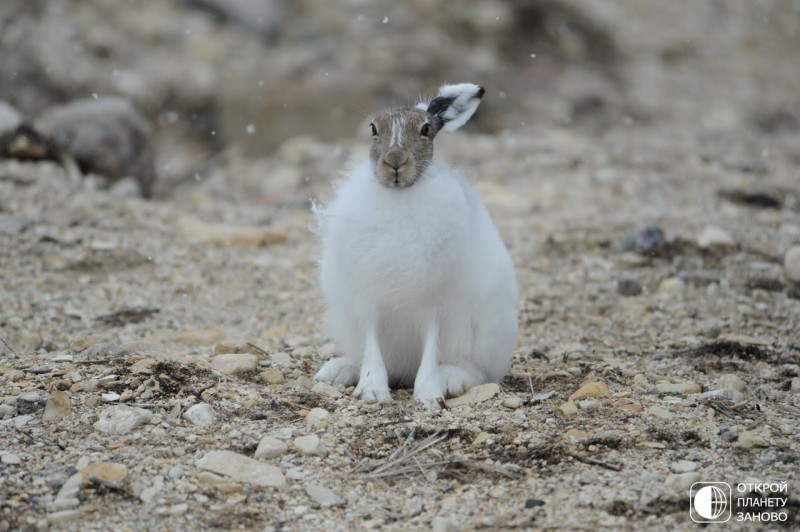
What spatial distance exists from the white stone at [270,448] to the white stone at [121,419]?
0.54m

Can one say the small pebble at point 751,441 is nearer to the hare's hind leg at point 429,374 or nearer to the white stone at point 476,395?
the white stone at point 476,395

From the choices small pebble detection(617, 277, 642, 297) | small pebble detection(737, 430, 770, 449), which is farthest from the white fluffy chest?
small pebble detection(617, 277, 642, 297)

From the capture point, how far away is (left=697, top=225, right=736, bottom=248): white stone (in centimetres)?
815

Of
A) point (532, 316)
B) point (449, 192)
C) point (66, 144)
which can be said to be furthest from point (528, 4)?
point (449, 192)

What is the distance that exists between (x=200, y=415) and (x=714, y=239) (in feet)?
16.6

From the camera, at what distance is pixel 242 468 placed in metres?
3.99

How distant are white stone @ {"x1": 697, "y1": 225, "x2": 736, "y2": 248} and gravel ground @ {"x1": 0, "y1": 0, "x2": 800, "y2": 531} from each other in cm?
2

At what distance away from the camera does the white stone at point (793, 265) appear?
743 centimetres

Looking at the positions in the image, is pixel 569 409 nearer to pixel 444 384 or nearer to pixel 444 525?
pixel 444 384

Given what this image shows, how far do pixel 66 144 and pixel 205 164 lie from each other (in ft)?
6.58

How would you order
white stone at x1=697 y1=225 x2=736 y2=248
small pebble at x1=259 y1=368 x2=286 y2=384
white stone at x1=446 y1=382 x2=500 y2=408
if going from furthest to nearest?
white stone at x1=697 y1=225 x2=736 y2=248
small pebble at x1=259 y1=368 x2=286 y2=384
white stone at x1=446 y1=382 x2=500 y2=408

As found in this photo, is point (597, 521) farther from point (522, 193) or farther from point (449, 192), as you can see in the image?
point (522, 193)

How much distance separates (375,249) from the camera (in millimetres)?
4617

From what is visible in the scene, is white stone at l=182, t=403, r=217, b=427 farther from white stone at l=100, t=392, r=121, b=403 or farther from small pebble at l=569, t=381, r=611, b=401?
small pebble at l=569, t=381, r=611, b=401
